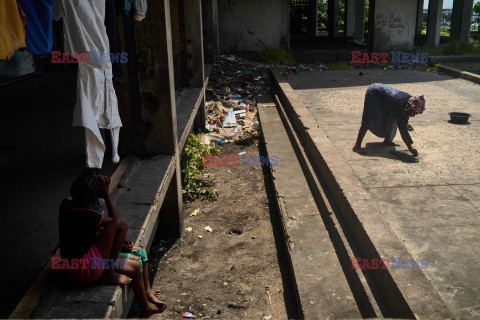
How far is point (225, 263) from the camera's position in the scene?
4.35 m

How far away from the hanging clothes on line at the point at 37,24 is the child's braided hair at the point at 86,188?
763mm

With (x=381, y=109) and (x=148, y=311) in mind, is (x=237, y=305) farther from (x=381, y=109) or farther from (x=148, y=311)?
(x=381, y=109)

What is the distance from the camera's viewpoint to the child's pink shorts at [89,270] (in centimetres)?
254

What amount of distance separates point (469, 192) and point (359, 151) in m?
1.64

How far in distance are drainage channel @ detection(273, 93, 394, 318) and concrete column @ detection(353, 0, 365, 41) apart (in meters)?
15.0

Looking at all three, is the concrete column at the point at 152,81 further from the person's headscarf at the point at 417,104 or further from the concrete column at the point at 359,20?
the concrete column at the point at 359,20

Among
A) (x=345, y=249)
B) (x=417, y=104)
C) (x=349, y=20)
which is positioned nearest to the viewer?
(x=345, y=249)

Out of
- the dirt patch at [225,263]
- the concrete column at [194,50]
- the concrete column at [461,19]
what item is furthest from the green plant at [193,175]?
the concrete column at [461,19]

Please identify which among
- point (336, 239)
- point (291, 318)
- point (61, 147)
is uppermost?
point (61, 147)

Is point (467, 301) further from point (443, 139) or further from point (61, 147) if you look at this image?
point (61, 147)

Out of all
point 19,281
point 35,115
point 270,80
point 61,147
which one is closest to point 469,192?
point 19,281

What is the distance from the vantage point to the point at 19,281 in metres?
2.93

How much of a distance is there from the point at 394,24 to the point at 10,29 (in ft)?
48.6

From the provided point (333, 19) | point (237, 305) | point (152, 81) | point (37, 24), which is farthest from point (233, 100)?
point (333, 19)
